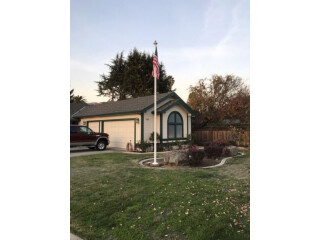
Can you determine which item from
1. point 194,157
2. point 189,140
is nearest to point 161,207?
point 194,157

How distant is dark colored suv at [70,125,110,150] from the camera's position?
13945 millimetres

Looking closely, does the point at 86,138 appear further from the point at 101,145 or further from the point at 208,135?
the point at 208,135

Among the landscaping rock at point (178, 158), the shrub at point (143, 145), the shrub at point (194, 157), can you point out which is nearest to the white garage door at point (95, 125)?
the shrub at point (143, 145)

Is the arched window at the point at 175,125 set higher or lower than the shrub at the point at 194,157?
higher

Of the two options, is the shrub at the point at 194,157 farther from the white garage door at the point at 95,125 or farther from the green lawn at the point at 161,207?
the white garage door at the point at 95,125

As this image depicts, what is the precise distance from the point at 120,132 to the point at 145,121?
2455mm

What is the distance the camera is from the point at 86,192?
203 inches

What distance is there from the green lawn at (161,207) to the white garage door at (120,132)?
28.8ft

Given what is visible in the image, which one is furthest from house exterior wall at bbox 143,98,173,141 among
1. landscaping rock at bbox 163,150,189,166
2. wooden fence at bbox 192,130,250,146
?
landscaping rock at bbox 163,150,189,166

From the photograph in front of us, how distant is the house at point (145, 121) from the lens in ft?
47.3

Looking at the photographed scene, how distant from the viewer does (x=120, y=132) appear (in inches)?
621
